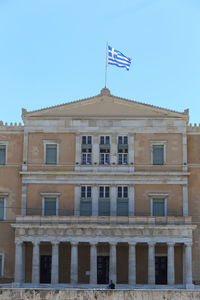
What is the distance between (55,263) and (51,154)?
315 inches

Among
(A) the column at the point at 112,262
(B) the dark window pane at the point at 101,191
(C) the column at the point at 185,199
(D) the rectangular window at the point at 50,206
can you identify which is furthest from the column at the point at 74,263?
(C) the column at the point at 185,199

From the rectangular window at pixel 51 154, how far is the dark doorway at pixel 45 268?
22.0 feet

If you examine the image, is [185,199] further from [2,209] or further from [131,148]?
[2,209]

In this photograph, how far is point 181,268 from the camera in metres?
42.2

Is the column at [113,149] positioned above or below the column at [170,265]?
above

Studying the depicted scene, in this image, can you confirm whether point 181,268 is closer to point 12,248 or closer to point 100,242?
point 100,242

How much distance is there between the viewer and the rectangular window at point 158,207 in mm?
43188

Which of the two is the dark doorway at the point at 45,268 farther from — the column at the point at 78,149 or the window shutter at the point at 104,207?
the column at the point at 78,149

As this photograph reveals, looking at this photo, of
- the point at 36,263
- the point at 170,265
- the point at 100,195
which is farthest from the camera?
the point at 100,195

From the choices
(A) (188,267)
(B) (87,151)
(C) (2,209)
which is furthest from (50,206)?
(A) (188,267)

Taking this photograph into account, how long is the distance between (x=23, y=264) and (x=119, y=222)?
7227mm

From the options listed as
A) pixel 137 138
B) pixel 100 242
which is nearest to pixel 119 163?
pixel 137 138

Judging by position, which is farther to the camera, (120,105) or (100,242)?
(120,105)

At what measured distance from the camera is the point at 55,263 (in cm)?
4112
